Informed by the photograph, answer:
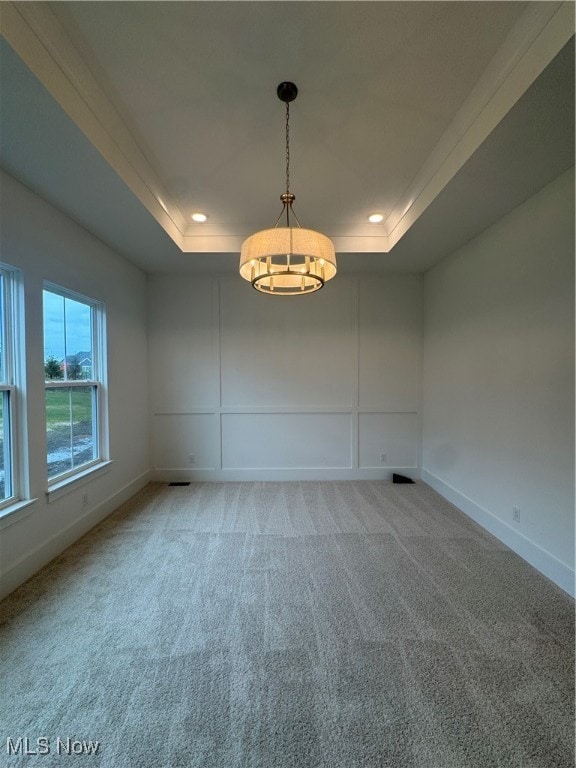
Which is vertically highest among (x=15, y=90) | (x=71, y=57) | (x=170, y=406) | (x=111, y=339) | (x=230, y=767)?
(x=71, y=57)

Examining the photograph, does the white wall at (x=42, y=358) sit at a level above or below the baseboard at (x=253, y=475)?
above

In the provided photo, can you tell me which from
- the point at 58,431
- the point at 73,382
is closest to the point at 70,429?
the point at 58,431

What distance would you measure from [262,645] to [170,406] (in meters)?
2.89

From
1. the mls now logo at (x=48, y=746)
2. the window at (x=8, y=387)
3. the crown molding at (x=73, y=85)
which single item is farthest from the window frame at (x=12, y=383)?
the mls now logo at (x=48, y=746)

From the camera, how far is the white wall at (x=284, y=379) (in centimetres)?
376

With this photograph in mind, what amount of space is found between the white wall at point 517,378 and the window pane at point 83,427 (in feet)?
12.0

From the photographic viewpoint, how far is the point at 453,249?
3.07 metres

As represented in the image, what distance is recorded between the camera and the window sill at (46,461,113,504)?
2.22 m

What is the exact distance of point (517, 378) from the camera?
2.30 metres

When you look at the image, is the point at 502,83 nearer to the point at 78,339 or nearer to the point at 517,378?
the point at 517,378

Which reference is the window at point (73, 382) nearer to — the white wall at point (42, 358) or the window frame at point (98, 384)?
the window frame at point (98, 384)

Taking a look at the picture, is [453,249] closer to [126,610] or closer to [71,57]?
[71,57]

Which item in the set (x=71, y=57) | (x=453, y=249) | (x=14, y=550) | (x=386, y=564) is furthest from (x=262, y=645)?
(x=453, y=249)

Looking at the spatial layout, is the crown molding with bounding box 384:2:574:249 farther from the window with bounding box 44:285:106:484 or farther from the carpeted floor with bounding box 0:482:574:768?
the window with bounding box 44:285:106:484
